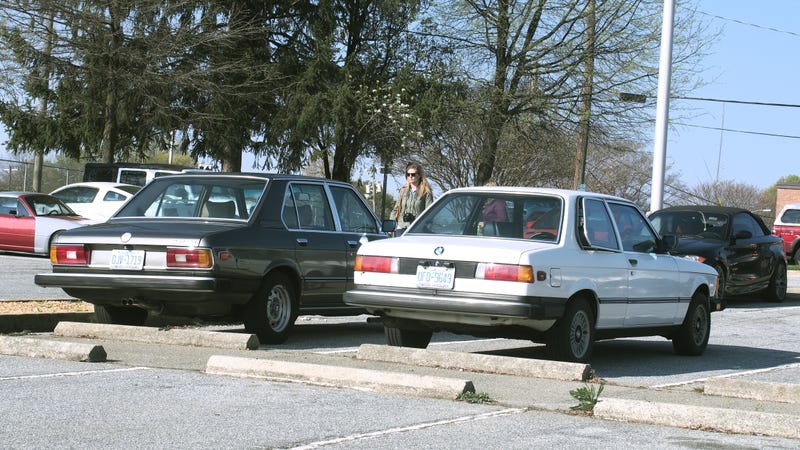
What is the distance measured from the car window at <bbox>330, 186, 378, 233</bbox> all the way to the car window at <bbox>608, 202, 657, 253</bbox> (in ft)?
9.33

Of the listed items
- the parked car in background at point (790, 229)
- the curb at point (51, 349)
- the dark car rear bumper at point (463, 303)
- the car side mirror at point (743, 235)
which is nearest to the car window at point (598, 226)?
the dark car rear bumper at point (463, 303)

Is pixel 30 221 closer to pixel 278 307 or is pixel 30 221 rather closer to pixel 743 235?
pixel 743 235

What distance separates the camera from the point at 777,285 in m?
20.0

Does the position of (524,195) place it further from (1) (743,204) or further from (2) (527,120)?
(1) (743,204)

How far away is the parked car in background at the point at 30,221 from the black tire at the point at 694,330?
47.7ft

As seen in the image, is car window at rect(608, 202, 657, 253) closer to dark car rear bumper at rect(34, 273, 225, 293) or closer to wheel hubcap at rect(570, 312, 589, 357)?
wheel hubcap at rect(570, 312, 589, 357)

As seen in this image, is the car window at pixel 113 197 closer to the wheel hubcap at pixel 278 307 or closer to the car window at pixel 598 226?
the wheel hubcap at pixel 278 307

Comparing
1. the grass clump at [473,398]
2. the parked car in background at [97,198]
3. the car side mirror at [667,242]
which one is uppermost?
the parked car in background at [97,198]

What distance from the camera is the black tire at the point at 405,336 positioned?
400 inches

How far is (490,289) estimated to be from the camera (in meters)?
8.86

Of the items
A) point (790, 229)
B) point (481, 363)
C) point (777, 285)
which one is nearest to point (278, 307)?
point (481, 363)

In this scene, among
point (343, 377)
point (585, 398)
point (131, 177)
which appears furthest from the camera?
point (131, 177)

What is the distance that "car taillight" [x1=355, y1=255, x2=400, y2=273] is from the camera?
9398 mm

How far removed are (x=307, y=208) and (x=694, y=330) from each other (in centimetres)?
393
